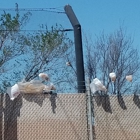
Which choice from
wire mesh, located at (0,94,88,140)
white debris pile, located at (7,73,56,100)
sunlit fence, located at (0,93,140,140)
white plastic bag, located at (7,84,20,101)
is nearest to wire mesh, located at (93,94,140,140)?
sunlit fence, located at (0,93,140,140)

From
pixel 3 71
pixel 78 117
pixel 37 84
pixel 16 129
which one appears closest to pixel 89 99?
pixel 78 117

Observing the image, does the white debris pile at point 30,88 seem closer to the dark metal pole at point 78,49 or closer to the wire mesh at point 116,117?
the wire mesh at point 116,117

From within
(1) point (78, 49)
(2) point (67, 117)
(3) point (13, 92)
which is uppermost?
(1) point (78, 49)

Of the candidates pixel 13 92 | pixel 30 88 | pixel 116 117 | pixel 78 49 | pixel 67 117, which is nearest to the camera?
pixel 13 92

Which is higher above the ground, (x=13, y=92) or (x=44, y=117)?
(x=13, y=92)

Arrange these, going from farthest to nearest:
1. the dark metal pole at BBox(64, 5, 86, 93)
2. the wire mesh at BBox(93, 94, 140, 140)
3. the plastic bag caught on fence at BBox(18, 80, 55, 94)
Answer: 1. the dark metal pole at BBox(64, 5, 86, 93)
2. the wire mesh at BBox(93, 94, 140, 140)
3. the plastic bag caught on fence at BBox(18, 80, 55, 94)

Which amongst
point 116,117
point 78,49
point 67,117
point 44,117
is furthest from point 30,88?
point 78,49

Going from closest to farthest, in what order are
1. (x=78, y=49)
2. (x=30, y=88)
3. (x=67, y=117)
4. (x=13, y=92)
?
1. (x=13, y=92)
2. (x=30, y=88)
3. (x=67, y=117)
4. (x=78, y=49)


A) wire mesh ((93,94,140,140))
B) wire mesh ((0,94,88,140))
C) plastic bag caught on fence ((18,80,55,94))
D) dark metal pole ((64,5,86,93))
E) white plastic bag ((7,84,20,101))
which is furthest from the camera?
dark metal pole ((64,5,86,93))

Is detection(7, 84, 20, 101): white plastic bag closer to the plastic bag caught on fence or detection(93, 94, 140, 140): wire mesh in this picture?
the plastic bag caught on fence

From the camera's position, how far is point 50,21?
40.8 ft

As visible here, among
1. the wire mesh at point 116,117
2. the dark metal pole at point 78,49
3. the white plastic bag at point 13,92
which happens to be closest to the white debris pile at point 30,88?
the white plastic bag at point 13,92

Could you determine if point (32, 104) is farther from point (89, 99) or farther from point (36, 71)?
point (36, 71)

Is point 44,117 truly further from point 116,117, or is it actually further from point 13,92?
point 116,117
